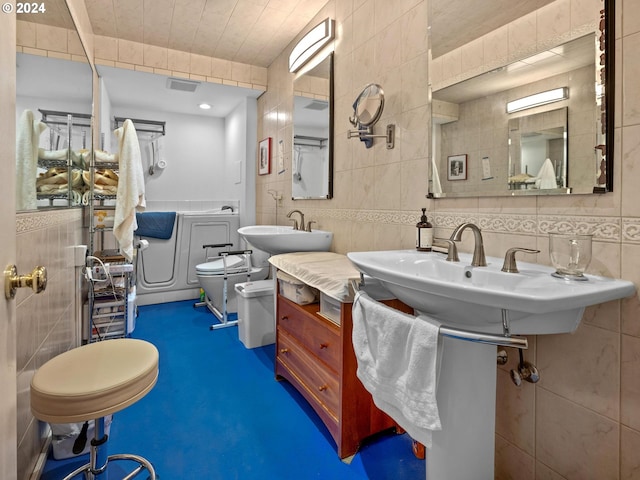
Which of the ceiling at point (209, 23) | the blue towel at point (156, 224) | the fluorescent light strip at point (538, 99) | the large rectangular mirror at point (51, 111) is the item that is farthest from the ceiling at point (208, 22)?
the fluorescent light strip at point (538, 99)

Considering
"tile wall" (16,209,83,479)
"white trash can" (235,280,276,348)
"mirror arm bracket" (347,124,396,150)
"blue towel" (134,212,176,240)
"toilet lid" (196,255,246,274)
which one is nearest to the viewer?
"tile wall" (16,209,83,479)

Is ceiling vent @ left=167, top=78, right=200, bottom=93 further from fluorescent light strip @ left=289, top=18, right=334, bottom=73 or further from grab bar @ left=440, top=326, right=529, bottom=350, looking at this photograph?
grab bar @ left=440, top=326, right=529, bottom=350

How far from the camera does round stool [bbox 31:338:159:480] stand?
3.28 feet

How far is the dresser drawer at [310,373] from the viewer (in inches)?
61.5

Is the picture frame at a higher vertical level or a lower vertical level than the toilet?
higher

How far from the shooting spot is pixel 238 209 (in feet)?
13.9

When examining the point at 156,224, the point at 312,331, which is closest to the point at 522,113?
the point at 312,331

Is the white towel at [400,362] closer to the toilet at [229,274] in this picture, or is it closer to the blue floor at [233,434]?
the blue floor at [233,434]

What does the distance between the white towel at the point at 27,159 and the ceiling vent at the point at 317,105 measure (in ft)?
5.42

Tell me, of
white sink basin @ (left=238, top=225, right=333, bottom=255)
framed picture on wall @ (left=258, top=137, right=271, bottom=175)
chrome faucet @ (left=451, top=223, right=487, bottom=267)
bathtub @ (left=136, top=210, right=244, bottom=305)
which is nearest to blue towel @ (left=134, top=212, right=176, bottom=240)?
bathtub @ (left=136, top=210, right=244, bottom=305)

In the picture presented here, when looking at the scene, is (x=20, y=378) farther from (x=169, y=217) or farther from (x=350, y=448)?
(x=169, y=217)

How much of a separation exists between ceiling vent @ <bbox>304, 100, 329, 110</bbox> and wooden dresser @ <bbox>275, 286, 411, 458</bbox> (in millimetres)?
1425

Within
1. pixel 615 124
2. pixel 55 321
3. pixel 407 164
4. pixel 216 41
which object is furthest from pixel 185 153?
pixel 615 124

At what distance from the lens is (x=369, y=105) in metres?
1.94
